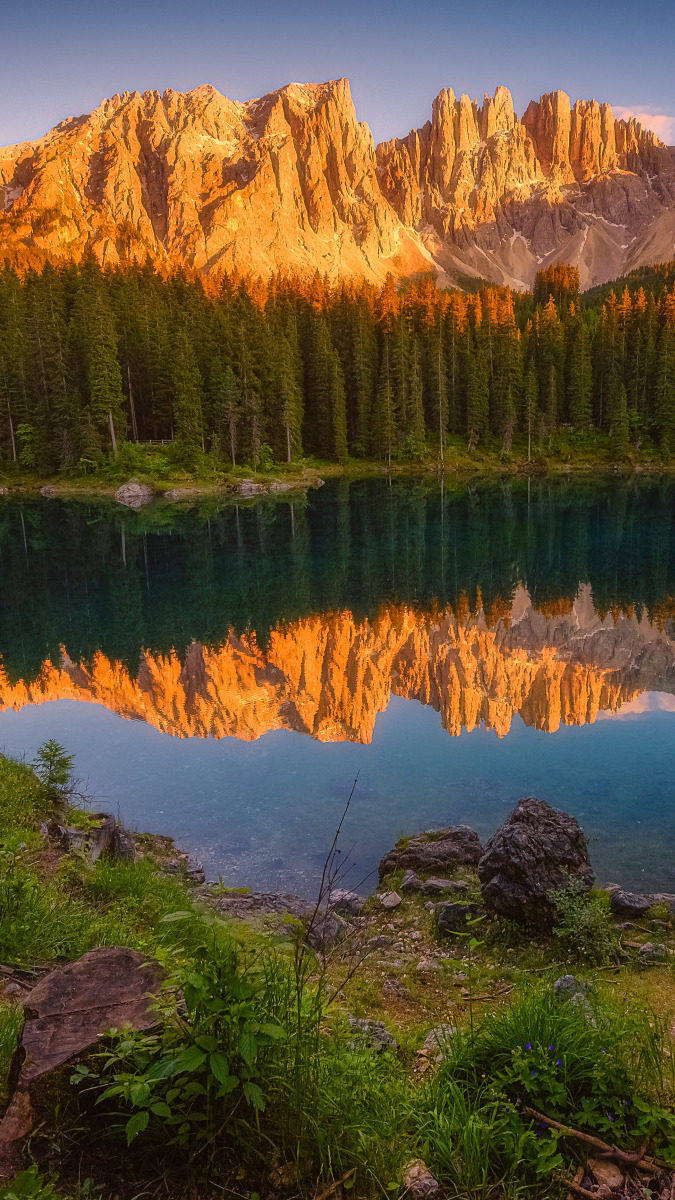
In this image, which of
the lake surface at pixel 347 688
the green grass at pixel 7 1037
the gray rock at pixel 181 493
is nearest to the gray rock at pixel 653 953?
the lake surface at pixel 347 688

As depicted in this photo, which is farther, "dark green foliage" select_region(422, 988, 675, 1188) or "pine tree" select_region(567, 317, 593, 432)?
"pine tree" select_region(567, 317, 593, 432)

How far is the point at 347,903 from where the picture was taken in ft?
33.5

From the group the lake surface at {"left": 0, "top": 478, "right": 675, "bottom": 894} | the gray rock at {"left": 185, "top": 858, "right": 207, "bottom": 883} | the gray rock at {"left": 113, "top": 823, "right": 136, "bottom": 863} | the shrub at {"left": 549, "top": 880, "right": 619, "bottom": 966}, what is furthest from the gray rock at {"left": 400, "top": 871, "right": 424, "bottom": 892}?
the gray rock at {"left": 113, "top": 823, "right": 136, "bottom": 863}

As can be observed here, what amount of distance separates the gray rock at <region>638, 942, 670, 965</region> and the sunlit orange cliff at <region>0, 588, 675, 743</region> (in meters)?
8.04

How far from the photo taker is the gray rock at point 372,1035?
17.9 feet

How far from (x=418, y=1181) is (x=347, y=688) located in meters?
15.9

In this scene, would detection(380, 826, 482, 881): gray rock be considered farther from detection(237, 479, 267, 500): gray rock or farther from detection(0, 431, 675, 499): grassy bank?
detection(237, 479, 267, 500): gray rock

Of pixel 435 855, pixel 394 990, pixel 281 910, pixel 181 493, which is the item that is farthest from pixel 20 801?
pixel 181 493

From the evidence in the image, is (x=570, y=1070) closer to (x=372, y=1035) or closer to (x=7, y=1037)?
(x=372, y=1035)

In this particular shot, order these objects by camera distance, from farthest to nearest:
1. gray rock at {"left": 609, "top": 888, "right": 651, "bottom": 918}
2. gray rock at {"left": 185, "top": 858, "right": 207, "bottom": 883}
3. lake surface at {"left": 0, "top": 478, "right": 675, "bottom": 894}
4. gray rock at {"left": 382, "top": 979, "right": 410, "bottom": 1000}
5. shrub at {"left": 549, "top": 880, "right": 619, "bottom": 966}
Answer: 1. lake surface at {"left": 0, "top": 478, "right": 675, "bottom": 894}
2. gray rock at {"left": 185, "top": 858, "right": 207, "bottom": 883}
3. gray rock at {"left": 609, "top": 888, "right": 651, "bottom": 918}
4. shrub at {"left": 549, "top": 880, "right": 619, "bottom": 966}
5. gray rock at {"left": 382, "top": 979, "right": 410, "bottom": 1000}

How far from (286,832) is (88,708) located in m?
8.75

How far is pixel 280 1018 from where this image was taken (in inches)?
153

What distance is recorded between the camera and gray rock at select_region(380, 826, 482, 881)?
10859 mm

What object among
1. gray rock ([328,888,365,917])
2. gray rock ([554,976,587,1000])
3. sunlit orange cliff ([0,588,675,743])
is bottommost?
sunlit orange cliff ([0,588,675,743])
